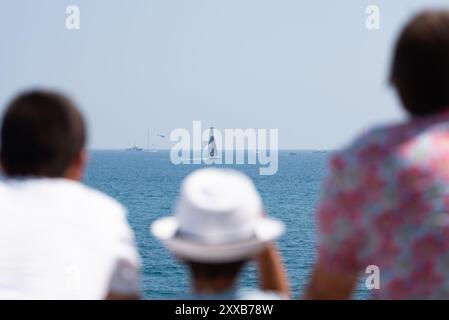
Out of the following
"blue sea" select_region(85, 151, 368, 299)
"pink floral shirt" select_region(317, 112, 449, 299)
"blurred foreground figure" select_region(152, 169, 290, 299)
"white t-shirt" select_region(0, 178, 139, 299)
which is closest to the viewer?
"pink floral shirt" select_region(317, 112, 449, 299)

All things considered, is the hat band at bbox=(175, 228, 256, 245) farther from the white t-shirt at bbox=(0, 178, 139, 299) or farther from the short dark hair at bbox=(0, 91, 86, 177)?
the short dark hair at bbox=(0, 91, 86, 177)

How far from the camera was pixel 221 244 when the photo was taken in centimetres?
243

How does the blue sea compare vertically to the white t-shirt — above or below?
below

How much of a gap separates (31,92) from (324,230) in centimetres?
113

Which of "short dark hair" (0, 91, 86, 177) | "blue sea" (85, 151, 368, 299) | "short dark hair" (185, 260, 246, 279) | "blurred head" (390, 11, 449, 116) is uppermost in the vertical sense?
"blurred head" (390, 11, 449, 116)

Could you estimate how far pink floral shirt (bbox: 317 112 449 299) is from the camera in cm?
229

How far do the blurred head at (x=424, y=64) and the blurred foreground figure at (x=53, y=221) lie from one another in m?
1.09

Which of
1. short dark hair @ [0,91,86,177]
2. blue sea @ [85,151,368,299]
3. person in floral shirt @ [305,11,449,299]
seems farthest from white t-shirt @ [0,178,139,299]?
blue sea @ [85,151,368,299]

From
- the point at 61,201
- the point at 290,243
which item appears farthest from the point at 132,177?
the point at 61,201

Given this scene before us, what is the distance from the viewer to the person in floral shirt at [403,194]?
2299 mm

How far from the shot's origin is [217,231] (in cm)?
248

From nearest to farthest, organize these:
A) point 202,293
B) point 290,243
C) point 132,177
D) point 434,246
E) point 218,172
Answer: point 434,246 → point 202,293 → point 218,172 → point 290,243 → point 132,177

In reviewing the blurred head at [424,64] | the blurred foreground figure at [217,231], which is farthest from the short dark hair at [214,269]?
the blurred head at [424,64]
